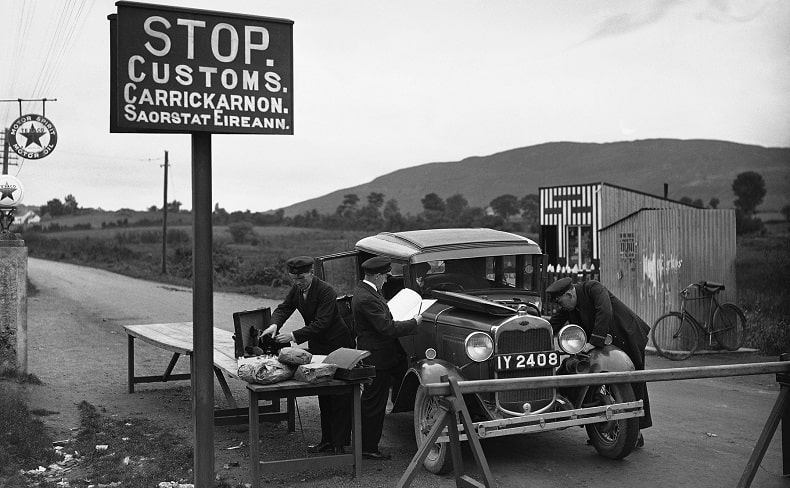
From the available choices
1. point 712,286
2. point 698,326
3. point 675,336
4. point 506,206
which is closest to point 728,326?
point 698,326

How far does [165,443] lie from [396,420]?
2633 millimetres

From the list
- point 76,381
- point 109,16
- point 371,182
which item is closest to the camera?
point 109,16

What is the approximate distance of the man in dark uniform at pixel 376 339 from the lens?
7309 mm

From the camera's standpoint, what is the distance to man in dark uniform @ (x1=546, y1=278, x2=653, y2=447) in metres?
7.47

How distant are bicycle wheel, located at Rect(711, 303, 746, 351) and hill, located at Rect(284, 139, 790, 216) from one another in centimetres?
7366

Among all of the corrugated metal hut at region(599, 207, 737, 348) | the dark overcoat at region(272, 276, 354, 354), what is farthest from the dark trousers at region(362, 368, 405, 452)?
the corrugated metal hut at region(599, 207, 737, 348)

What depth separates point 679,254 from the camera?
13.8m

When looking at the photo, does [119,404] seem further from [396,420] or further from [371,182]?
[371,182]

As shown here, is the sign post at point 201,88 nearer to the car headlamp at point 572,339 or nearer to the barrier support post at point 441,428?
the barrier support post at point 441,428

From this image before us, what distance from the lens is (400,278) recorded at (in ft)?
29.1

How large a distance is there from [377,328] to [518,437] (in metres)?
2.10

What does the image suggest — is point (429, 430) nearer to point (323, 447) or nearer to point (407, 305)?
point (323, 447)

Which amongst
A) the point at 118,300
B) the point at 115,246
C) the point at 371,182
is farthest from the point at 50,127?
the point at 371,182

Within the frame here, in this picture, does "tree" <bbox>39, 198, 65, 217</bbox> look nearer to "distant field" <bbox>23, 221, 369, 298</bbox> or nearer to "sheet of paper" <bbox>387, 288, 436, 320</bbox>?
"distant field" <bbox>23, 221, 369, 298</bbox>
